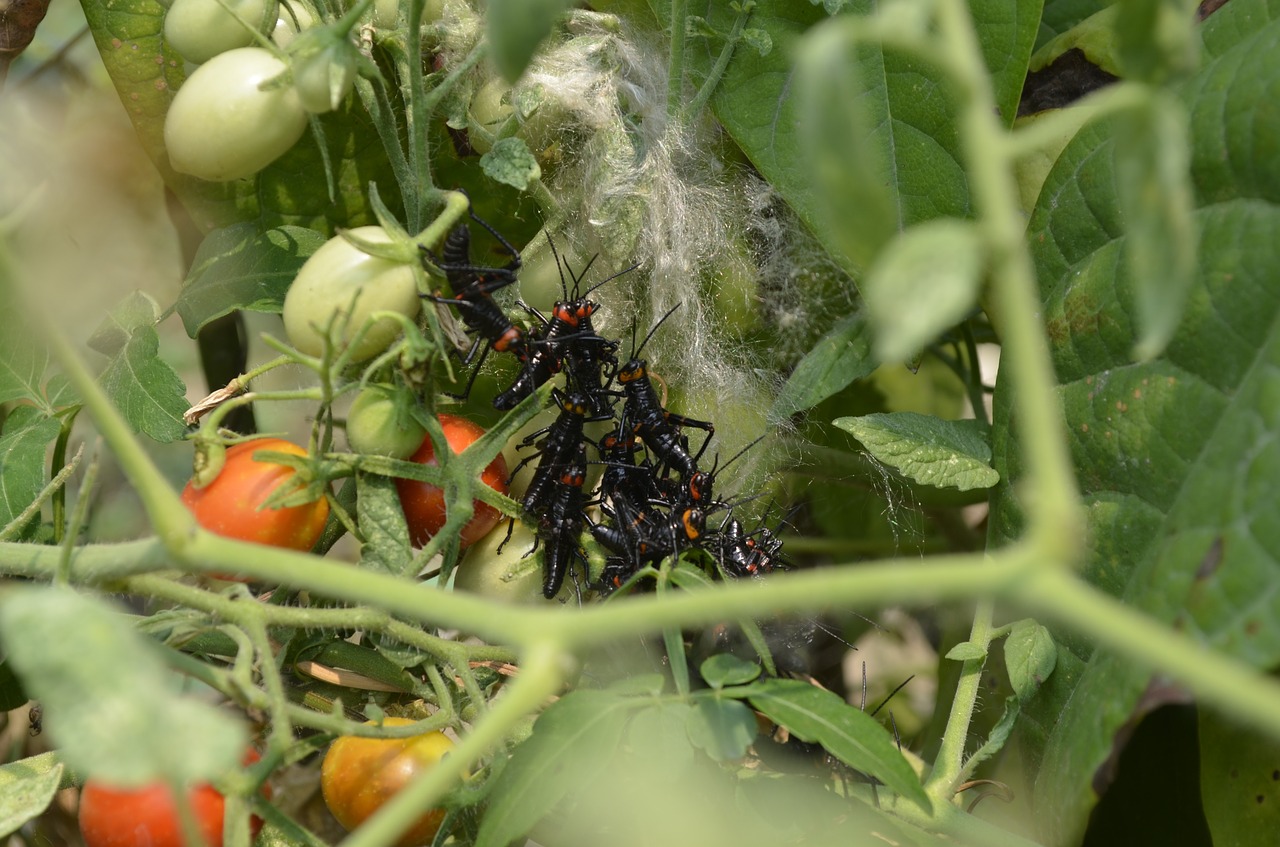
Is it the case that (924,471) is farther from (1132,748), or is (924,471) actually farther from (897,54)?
(897,54)

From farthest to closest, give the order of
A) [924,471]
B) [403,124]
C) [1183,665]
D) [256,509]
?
[403,124] < [924,471] < [256,509] < [1183,665]

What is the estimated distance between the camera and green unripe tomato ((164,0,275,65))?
96 centimetres

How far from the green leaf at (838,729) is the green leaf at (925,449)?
Answer: 0.31 meters

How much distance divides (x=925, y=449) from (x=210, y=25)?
0.80 m

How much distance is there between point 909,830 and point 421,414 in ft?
1.92

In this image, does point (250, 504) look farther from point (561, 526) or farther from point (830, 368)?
point (830, 368)

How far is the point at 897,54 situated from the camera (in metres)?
1.10

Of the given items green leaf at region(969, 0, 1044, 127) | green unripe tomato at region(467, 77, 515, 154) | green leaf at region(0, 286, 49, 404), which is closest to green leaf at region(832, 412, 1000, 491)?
green leaf at region(969, 0, 1044, 127)

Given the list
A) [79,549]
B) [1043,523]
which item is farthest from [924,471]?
[79,549]

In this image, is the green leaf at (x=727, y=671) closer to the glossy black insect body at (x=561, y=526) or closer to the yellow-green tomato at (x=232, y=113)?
the glossy black insect body at (x=561, y=526)

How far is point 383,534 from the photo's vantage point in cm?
91

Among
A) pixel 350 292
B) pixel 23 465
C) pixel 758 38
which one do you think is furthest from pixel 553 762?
pixel 758 38

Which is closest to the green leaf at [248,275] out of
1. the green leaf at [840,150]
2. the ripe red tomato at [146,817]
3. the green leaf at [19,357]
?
the green leaf at [19,357]

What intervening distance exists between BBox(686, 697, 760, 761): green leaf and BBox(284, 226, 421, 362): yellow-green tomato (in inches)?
16.1
